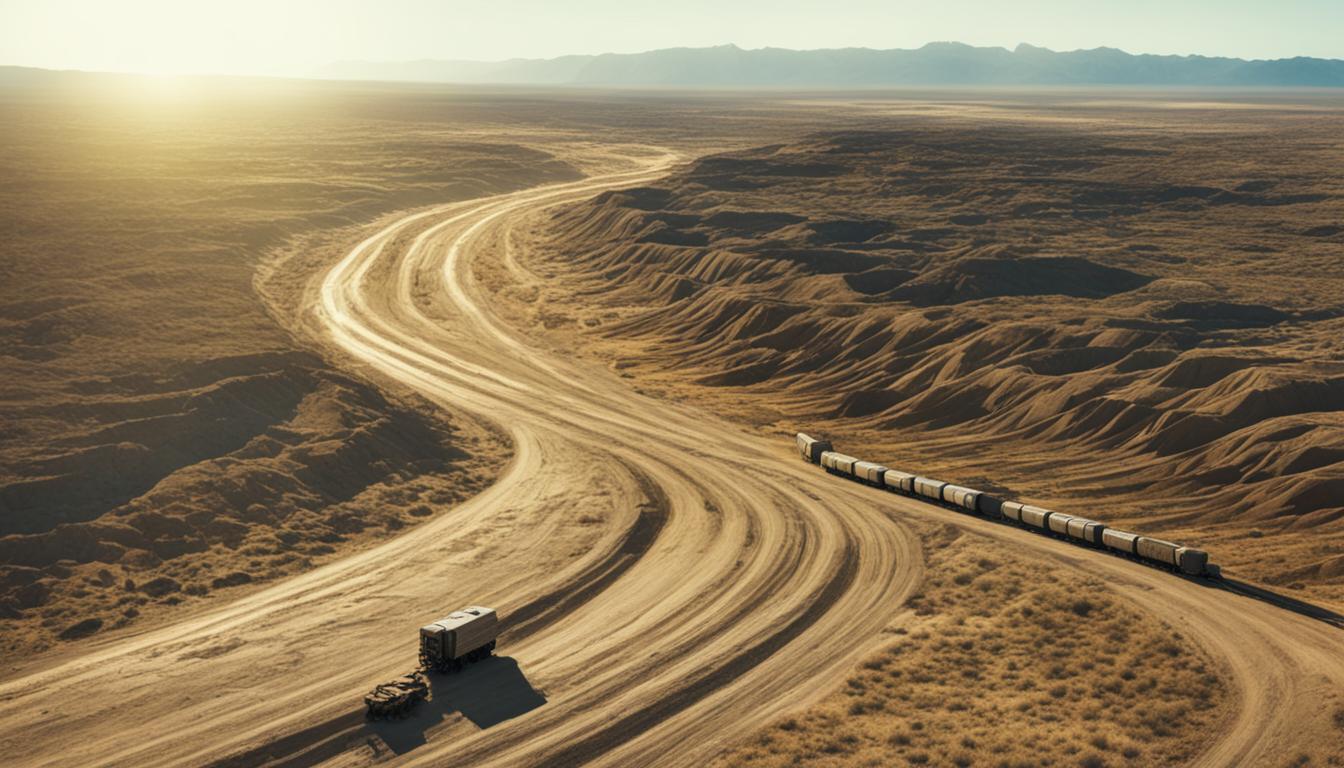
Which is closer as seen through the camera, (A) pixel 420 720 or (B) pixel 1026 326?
(A) pixel 420 720

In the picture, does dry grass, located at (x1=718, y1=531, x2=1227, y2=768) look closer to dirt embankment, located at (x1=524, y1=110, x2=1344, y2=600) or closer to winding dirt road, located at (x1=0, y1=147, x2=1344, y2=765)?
winding dirt road, located at (x1=0, y1=147, x2=1344, y2=765)

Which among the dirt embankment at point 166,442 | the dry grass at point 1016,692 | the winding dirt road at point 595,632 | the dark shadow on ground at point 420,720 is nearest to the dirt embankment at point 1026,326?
the winding dirt road at point 595,632

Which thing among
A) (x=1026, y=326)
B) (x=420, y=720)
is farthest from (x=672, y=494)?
(x=1026, y=326)

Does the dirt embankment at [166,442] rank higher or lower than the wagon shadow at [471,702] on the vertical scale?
higher

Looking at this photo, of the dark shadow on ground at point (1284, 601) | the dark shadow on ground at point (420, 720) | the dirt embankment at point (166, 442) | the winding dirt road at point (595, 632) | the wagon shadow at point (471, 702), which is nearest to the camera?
the dark shadow on ground at point (420, 720)

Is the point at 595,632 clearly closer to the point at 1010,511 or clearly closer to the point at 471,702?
the point at 471,702

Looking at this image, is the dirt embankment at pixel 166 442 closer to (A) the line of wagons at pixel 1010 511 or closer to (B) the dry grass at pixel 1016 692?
(A) the line of wagons at pixel 1010 511

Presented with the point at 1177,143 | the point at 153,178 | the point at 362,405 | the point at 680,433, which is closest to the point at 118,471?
the point at 362,405

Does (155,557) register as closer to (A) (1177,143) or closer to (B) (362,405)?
(B) (362,405)
